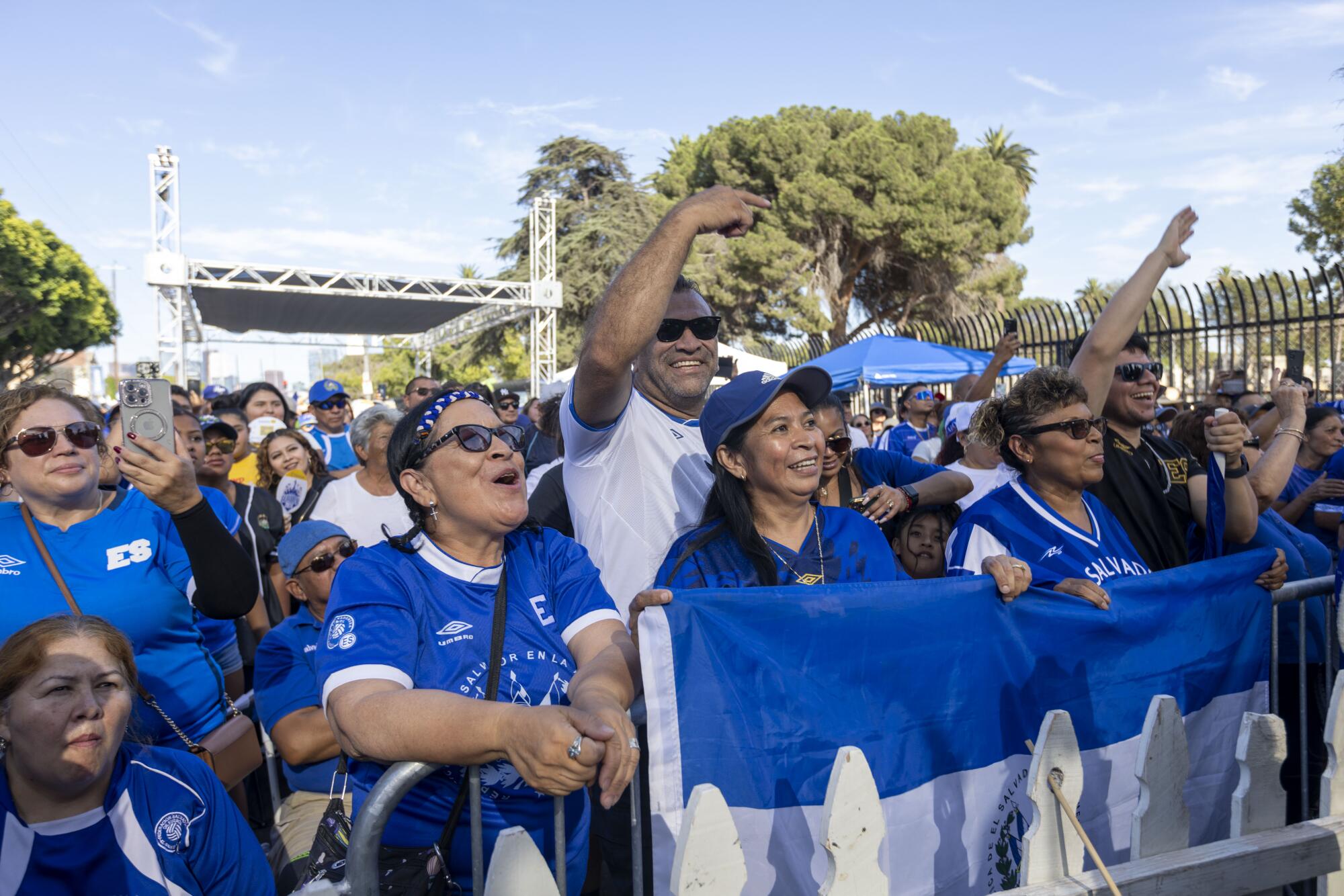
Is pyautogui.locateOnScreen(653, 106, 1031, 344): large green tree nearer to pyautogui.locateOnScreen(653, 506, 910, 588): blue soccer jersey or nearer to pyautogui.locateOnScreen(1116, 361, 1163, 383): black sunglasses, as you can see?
pyautogui.locateOnScreen(1116, 361, 1163, 383): black sunglasses

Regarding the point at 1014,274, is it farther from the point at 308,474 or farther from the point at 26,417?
the point at 26,417

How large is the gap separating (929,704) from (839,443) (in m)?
1.09

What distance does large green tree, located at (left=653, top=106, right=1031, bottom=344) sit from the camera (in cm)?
2917

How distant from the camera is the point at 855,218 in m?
29.4

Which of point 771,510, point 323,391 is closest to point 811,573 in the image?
point 771,510

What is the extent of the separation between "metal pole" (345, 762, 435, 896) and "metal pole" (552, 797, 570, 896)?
0.29m

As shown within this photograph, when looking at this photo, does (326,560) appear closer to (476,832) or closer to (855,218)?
(476,832)

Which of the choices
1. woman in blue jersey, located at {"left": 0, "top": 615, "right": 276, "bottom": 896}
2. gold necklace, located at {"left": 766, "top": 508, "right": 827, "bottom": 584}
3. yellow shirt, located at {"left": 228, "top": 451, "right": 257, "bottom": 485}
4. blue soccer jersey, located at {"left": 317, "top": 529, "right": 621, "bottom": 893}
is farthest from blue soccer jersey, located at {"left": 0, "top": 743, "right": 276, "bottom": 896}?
yellow shirt, located at {"left": 228, "top": 451, "right": 257, "bottom": 485}

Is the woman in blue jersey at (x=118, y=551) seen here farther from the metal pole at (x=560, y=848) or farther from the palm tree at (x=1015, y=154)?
the palm tree at (x=1015, y=154)

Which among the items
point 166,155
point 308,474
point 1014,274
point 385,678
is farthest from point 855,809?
point 1014,274

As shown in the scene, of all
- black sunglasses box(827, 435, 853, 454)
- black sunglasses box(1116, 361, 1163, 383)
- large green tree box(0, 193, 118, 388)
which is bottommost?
black sunglasses box(827, 435, 853, 454)

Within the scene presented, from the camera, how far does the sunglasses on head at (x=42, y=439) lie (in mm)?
2766

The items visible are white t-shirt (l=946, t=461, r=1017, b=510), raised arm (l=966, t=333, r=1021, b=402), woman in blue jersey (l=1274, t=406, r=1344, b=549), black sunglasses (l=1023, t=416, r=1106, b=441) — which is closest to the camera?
black sunglasses (l=1023, t=416, r=1106, b=441)

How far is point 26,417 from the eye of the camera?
2.80 meters
